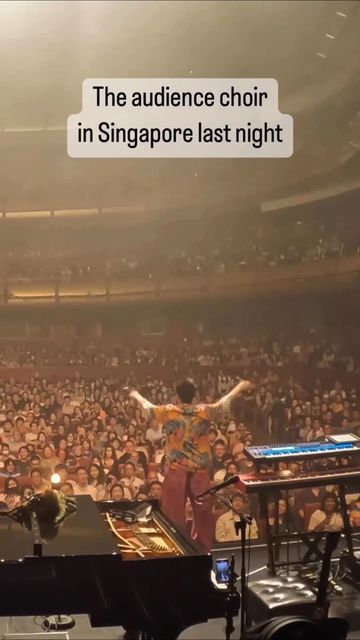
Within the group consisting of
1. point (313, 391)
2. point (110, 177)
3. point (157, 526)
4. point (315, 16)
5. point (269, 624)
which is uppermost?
point (315, 16)

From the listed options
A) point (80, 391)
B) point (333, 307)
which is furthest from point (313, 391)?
point (80, 391)

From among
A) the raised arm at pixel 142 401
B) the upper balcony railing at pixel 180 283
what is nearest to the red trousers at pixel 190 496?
the raised arm at pixel 142 401

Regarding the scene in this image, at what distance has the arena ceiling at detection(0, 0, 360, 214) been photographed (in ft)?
14.3

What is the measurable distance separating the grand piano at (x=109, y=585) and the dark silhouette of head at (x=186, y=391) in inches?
85.2

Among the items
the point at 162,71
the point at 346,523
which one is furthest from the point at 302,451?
the point at 162,71

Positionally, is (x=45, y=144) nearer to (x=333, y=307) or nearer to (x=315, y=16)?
(x=315, y=16)

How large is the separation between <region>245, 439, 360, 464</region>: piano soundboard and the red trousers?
65 centimetres

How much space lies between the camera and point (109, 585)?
2.56m

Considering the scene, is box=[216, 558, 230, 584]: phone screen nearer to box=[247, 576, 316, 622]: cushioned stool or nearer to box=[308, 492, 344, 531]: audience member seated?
box=[247, 576, 316, 622]: cushioned stool

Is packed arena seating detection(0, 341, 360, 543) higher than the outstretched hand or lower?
lower

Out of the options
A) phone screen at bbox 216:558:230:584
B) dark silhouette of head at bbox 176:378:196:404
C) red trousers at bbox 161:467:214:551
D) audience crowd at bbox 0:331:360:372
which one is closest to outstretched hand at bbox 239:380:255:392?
audience crowd at bbox 0:331:360:372

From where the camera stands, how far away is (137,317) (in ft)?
17.3

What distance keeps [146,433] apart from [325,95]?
8.37 feet

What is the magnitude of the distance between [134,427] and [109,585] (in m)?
2.71
